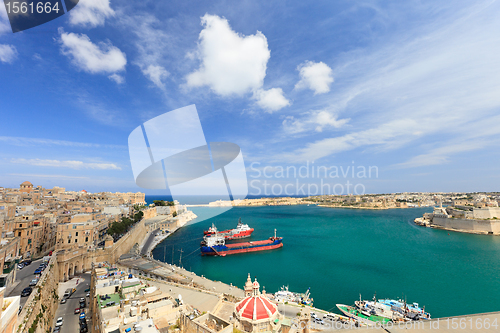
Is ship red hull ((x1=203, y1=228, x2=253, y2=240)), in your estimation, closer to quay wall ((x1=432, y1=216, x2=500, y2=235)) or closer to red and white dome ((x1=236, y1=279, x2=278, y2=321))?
red and white dome ((x1=236, y1=279, x2=278, y2=321))

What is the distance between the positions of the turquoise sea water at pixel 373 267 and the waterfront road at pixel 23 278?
1417 centimetres

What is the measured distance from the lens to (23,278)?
47.6 feet

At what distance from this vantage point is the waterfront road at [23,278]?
12.2 meters

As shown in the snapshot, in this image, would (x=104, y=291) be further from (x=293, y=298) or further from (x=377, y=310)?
(x=377, y=310)

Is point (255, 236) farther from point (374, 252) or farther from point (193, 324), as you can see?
point (193, 324)

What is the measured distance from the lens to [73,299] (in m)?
16.0

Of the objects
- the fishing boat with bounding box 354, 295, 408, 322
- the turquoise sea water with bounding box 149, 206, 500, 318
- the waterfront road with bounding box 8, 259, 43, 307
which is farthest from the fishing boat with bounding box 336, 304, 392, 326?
the waterfront road with bounding box 8, 259, 43, 307

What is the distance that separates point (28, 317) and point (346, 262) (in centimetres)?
2742

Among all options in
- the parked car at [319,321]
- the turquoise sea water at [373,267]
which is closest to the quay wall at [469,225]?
the turquoise sea water at [373,267]

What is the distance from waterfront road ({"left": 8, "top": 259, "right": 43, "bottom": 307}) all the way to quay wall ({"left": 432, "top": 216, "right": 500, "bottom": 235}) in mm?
66886

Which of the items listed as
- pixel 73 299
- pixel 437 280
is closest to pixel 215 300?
pixel 73 299

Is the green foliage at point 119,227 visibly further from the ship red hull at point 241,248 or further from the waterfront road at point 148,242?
the ship red hull at point 241,248

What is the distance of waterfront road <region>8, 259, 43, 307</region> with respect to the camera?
1220 centimetres

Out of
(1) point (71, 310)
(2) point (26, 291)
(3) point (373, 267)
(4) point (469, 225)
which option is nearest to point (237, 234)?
(3) point (373, 267)
